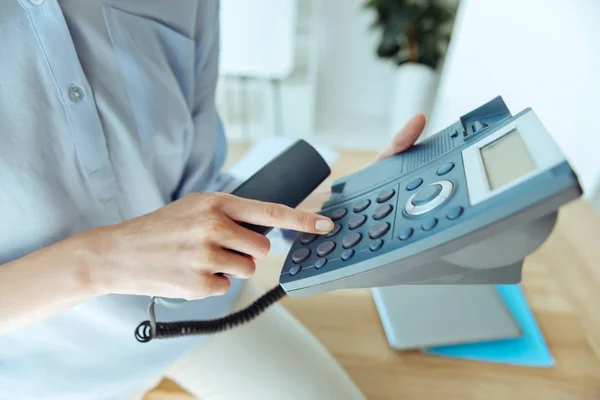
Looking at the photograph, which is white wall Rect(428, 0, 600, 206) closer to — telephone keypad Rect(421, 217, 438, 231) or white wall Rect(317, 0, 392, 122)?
telephone keypad Rect(421, 217, 438, 231)

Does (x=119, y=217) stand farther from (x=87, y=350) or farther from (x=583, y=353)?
(x=583, y=353)

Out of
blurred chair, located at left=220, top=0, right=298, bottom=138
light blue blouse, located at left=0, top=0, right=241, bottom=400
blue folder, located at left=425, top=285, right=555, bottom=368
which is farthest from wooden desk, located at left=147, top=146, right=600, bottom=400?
blurred chair, located at left=220, top=0, right=298, bottom=138

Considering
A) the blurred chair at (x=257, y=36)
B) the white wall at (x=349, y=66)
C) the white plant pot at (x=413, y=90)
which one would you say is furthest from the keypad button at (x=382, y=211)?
the white wall at (x=349, y=66)

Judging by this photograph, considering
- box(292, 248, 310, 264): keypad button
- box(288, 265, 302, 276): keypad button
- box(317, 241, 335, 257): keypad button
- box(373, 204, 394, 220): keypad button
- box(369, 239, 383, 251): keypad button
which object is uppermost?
box(373, 204, 394, 220): keypad button

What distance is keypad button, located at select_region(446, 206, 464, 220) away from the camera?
303mm

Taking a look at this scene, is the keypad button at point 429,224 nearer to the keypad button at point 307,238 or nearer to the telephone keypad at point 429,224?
the telephone keypad at point 429,224

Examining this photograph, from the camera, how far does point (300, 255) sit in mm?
392

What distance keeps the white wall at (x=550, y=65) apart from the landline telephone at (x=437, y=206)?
5.8 inches

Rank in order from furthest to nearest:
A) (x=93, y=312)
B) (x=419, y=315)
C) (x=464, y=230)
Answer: (x=419, y=315) < (x=93, y=312) < (x=464, y=230)

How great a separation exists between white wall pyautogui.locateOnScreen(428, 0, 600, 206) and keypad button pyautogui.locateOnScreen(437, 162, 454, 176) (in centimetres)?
21

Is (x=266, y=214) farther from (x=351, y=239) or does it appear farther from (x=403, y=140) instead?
(x=403, y=140)

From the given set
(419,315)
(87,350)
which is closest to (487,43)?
(419,315)

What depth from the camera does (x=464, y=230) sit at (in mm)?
291

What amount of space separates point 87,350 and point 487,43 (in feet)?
2.16
